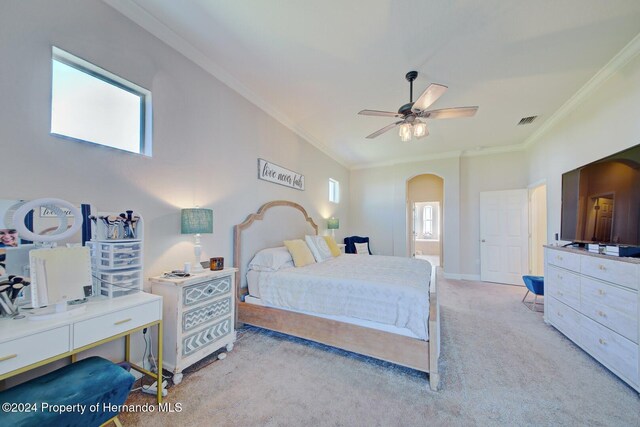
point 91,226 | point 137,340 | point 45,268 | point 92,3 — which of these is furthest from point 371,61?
point 137,340

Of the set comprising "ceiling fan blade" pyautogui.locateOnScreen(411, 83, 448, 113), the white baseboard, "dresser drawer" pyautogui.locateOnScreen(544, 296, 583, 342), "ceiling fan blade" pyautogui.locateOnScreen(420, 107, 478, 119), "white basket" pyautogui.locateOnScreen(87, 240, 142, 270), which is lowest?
the white baseboard

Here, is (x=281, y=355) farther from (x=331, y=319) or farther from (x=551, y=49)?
(x=551, y=49)

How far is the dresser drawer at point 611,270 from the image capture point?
181 centimetres

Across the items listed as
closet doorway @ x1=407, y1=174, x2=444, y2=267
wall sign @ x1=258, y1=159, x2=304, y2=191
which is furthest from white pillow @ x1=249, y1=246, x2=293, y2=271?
closet doorway @ x1=407, y1=174, x2=444, y2=267

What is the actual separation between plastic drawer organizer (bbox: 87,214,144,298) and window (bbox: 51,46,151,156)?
2.36 feet

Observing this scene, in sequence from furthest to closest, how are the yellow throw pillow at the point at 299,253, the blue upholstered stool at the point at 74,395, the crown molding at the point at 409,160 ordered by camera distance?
1. the crown molding at the point at 409,160
2. the yellow throw pillow at the point at 299,253
3. the blue upholstered stool at the point at 74,395

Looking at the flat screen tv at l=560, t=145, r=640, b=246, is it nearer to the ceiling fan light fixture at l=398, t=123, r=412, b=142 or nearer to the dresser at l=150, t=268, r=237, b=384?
the ceiling fan light fixture at l=398, t=123, r=412, b=142

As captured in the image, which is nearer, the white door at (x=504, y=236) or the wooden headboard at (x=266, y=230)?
the wooden headboard at (x=266, y=230)

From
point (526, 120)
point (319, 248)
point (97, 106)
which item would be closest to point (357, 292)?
point (319, 248)

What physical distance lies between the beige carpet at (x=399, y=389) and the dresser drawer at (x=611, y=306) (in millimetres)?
423

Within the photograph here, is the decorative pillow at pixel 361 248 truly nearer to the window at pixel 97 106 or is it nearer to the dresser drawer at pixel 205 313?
the dresser drawer at pixel 205 313

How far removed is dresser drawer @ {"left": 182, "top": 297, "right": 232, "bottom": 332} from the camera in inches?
76.3

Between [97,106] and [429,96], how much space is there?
9.22ft

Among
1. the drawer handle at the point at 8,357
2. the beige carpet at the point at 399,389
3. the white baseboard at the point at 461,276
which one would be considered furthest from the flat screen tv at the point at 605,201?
the drawer handle at the point at 8,357
